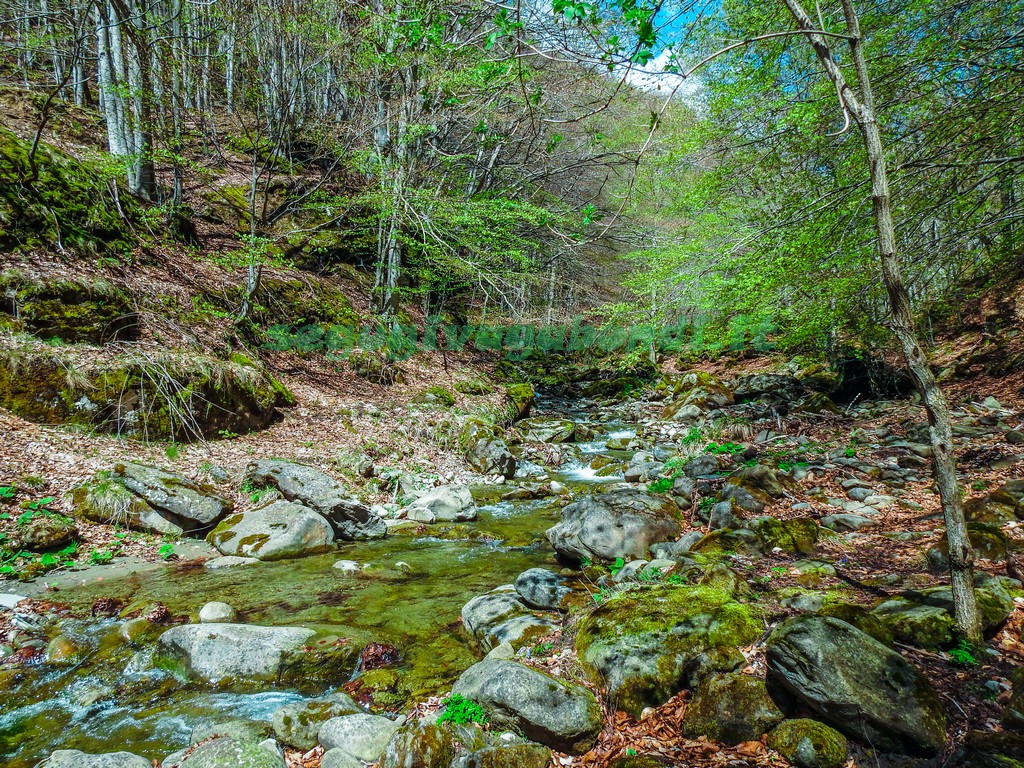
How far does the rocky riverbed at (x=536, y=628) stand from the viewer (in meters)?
2.33

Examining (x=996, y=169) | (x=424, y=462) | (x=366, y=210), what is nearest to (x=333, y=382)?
(x=424, y=462)

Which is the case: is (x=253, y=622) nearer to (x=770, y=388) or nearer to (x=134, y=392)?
(x=134, y=392)

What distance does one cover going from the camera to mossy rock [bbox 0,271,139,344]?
6.43 meters

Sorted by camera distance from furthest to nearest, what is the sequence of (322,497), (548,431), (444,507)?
1. (548,431)
2. (444,507)
3. (322,497)

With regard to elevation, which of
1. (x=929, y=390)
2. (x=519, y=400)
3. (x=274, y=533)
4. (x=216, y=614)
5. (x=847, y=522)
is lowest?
(x=216, y=614)

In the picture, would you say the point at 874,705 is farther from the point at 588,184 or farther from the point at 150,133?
the point at 588,184

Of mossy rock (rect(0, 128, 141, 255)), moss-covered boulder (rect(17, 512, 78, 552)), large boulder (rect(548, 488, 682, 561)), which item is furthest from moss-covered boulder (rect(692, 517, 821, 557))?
mossy rock (rect(0, 128, 141, 255))

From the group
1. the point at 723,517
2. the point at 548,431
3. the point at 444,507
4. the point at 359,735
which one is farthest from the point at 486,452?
the point at 359,735

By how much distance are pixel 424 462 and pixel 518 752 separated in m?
7.02

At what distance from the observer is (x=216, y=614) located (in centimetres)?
406

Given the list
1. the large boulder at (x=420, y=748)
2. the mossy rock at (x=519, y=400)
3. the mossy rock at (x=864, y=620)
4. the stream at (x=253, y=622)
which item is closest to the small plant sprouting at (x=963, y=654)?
the mossy rock at (x=864, y=620)

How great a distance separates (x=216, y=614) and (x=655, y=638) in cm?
364

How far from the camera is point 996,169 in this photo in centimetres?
548

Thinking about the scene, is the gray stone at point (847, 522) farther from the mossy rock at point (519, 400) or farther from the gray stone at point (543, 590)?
the mossy rock at point (519, 400)
